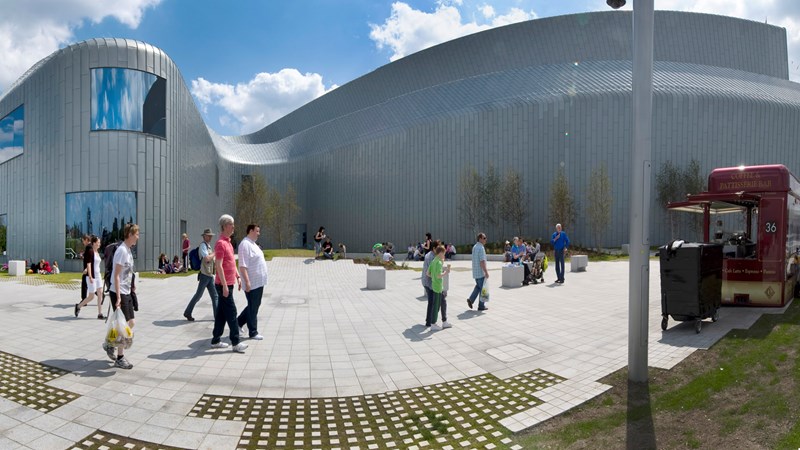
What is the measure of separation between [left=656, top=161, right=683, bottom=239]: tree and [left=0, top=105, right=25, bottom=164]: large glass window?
4202 centimetres

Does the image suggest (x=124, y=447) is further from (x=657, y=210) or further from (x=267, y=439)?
(x=657, y=210)

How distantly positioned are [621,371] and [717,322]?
3746 mm

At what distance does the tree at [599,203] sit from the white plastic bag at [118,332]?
103 ft

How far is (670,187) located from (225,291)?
117ft

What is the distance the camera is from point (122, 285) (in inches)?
230

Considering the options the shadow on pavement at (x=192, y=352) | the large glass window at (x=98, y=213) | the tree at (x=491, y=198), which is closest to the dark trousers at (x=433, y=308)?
the shadow on pavement at (x=192, y=352)

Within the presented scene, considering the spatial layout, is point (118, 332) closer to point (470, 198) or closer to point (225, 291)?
point (225, 291)

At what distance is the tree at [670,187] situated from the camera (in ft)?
108

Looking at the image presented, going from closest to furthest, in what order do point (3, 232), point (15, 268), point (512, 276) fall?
point (512, 276) → point (15, 268) → point (3, 232)

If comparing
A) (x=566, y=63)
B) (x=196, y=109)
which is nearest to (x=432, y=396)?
(x=196, y=109)

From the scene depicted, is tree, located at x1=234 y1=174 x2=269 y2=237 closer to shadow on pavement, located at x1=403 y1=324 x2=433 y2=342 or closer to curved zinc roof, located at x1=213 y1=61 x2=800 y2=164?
curved zinc roof, located at x1=213 y1=61 x2=800 y2=164

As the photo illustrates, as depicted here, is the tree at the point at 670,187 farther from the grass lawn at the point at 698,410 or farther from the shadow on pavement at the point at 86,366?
the shadow on pavement at the point at 86,366

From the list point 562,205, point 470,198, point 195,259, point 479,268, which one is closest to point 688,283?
point 479,268

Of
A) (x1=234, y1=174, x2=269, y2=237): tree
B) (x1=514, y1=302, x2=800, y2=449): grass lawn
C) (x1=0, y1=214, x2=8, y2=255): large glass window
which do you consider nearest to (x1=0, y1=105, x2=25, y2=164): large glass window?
(x1=0, y1=214, x2=8, y2=255): large glass window
